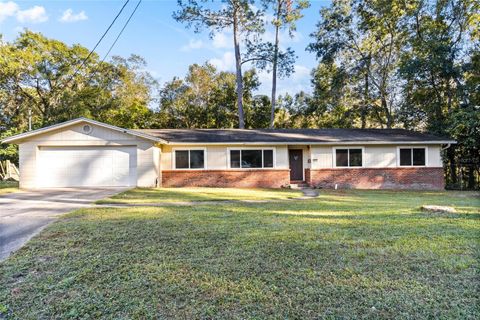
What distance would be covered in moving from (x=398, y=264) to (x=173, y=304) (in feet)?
8.56

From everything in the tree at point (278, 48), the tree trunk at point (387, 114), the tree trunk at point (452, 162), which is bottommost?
the tree trunk at point (452, 162)

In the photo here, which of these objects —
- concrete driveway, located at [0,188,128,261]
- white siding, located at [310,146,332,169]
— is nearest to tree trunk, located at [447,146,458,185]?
white siding, located at [310,146,332,169]

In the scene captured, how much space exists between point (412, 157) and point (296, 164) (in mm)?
5961

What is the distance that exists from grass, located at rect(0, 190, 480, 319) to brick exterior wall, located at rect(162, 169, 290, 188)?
9.51m

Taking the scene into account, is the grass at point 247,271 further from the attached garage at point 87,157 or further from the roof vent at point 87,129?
the roof vent at point 87,129

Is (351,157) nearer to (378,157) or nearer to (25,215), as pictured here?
(378,157)

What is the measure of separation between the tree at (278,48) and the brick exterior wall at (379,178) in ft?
31.8

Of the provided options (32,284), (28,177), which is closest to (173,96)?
(28,177)

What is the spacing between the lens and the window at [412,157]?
1568 centimetres

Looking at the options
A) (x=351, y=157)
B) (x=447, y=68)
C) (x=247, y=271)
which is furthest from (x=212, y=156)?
(x=447, y=68)

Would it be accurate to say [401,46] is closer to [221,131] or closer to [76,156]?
[221,131]

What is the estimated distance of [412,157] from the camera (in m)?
15.7

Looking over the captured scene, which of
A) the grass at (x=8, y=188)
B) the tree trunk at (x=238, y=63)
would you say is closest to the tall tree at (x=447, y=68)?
the tree trunk at (x=238, y=63)

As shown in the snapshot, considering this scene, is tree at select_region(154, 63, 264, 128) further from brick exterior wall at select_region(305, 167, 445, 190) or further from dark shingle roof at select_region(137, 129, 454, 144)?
brick exterior wall at select_region(305, 167, 445, 190)
